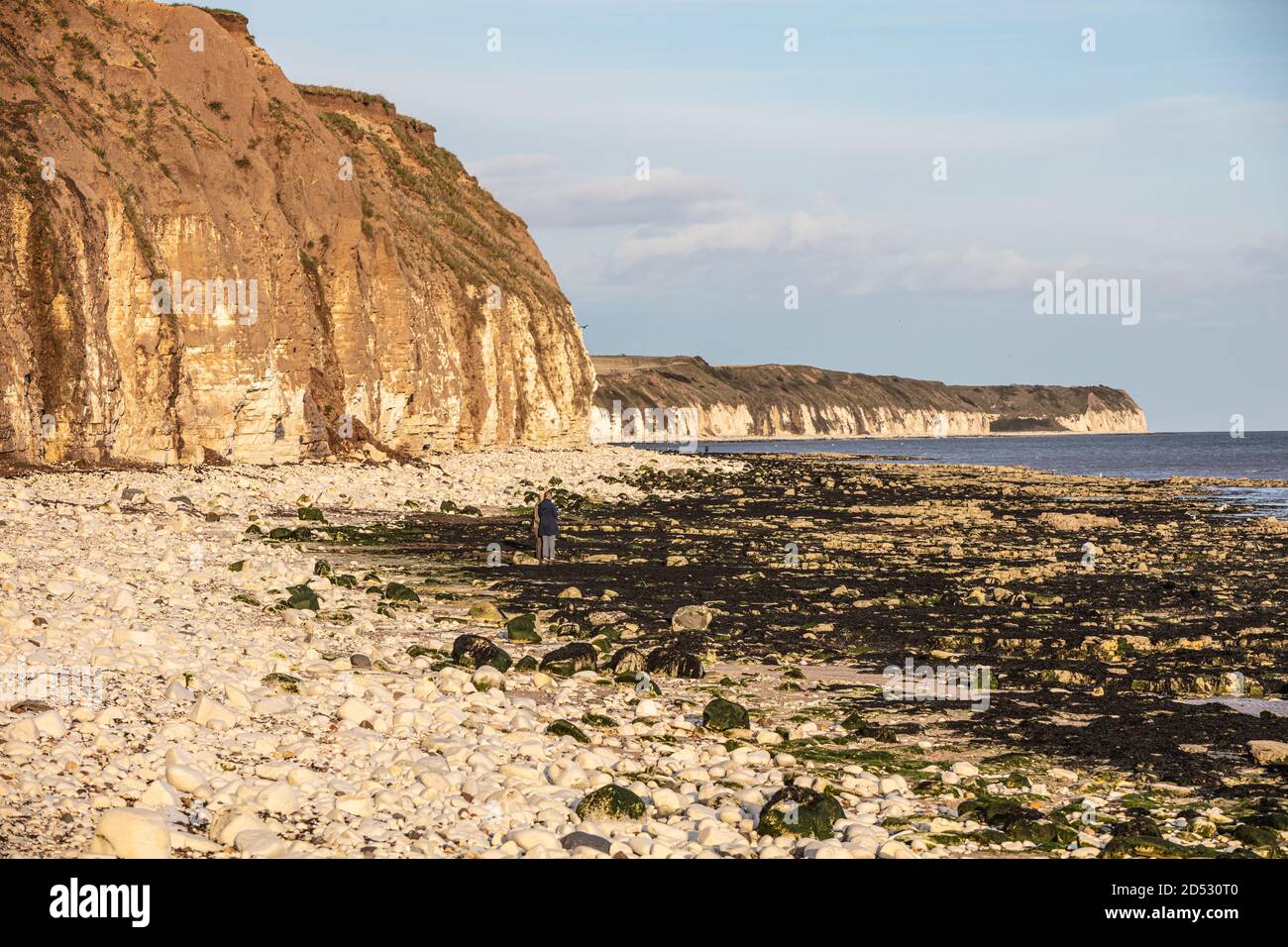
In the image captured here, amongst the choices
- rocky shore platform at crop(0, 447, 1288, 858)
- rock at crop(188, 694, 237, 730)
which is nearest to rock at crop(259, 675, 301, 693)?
rocky shore platform at crop(0, 447, 1288, 858)

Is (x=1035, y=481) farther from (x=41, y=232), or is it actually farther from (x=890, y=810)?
(x=890, y=810)

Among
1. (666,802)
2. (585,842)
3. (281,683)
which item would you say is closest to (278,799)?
(585,842)

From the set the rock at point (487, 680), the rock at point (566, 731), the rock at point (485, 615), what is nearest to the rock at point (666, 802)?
the rock at point (566, 731)

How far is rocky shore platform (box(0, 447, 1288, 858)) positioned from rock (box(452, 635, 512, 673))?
0.13 feet

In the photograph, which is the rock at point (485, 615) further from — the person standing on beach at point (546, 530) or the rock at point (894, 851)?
the rock at point (894, 851)

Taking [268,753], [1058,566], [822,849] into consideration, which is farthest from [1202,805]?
[1058,566]

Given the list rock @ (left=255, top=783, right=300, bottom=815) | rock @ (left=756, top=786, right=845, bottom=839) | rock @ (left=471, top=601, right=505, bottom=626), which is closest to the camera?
rock @ (left=255, top=783, right=300, bottom=815)

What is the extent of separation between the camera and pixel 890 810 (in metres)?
8.84

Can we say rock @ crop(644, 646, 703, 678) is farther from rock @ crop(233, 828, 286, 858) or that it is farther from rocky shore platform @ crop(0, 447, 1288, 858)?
rock @ crop(233, 828, 286, 858)

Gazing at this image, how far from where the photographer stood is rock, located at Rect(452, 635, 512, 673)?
1318cm

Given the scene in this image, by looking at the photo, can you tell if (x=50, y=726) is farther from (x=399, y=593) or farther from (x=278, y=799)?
(x=399, y=593)

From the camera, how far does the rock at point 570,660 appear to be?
13383 mm

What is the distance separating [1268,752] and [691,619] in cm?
818
